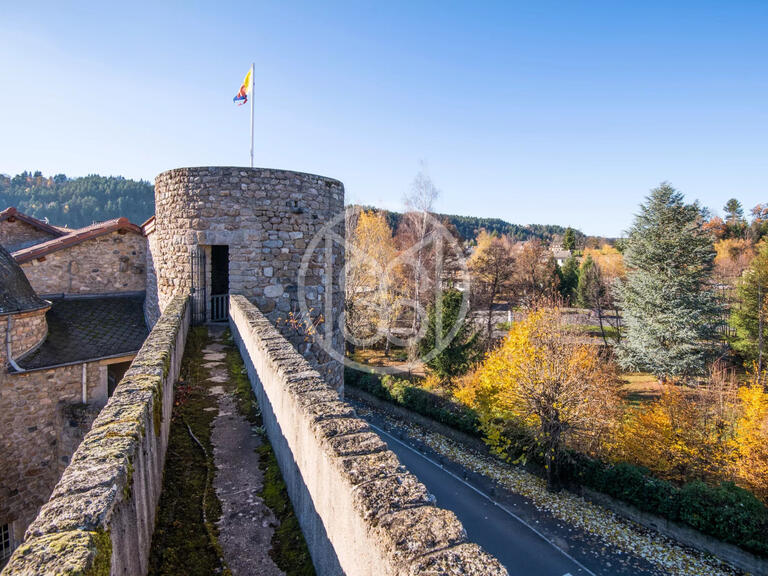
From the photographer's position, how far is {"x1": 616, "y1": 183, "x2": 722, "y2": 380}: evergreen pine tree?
878 inches

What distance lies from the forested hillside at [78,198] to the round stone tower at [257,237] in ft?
191

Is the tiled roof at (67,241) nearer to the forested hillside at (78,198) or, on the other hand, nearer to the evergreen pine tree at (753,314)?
the evergreen pine tree at (753,314)

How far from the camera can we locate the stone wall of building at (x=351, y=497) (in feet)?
5.49

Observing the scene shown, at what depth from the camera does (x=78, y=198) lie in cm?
6250

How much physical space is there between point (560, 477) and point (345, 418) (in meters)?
15.0

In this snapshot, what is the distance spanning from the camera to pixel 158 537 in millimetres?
2791

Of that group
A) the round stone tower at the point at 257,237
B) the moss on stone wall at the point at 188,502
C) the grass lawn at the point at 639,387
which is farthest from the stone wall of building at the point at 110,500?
the grass lawn at the point at 639,387

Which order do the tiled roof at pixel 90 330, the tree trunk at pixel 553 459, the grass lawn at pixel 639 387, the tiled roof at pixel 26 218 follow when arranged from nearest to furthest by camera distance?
the tiled roof at pixel 90 330 < the tree trunk at pixel 553 459 < the tiled roof at pixel 26 218 < the grass lawn at pixel 639 387

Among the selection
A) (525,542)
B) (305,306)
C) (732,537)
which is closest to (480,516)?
(525,542)

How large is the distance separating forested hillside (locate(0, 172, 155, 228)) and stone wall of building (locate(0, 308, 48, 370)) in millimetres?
55292

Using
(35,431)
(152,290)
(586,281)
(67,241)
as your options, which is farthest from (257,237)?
(586,281)

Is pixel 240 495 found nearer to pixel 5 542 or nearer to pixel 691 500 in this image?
pixel 5 542

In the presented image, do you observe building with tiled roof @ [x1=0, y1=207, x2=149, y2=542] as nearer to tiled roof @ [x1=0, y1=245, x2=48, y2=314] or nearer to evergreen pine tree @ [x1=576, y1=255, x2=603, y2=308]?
tiled roof @ [x1=0, y1=245, x2=48, y2=314]

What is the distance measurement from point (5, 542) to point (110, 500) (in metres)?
10.7
